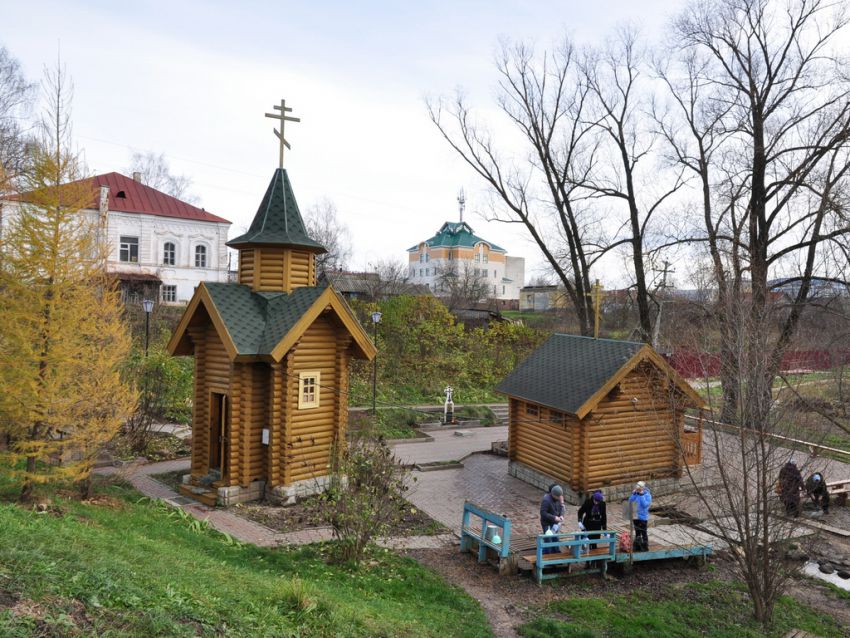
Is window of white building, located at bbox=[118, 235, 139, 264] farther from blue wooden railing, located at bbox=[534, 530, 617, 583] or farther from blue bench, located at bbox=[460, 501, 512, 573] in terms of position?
blue wooden railing, located at bbox=[534, 530, 617, 583]

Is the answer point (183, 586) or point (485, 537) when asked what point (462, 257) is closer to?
point (485, 537)

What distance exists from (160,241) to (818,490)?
36.2 meters

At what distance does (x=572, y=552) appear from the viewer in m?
10.8

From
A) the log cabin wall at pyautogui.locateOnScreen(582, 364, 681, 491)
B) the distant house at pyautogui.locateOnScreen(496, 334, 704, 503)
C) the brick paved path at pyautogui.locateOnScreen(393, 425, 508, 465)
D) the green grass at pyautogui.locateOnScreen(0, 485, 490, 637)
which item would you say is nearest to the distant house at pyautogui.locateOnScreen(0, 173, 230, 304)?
the brick paved path at pyautogui.locateOnScreen(393, 425, 508, 465)

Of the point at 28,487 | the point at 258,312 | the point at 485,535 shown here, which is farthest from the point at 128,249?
the point at 485,535

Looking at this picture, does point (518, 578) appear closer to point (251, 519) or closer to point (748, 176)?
point (251, 519)

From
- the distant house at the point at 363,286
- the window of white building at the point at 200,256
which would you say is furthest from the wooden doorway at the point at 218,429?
the window of white building at the point at 200,256

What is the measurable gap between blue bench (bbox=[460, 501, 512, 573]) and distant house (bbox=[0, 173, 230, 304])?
29.4 metres

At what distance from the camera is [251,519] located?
12.4 meters

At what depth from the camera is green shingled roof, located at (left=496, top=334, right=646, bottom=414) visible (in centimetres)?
1497

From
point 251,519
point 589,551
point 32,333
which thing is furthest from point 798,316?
point 32,333

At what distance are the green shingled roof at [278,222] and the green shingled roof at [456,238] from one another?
66.2 metres

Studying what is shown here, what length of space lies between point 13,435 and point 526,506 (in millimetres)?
10873

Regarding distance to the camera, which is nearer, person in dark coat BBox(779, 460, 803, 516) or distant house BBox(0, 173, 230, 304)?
person in dark coat BBox(779, 460, 803, 516)
